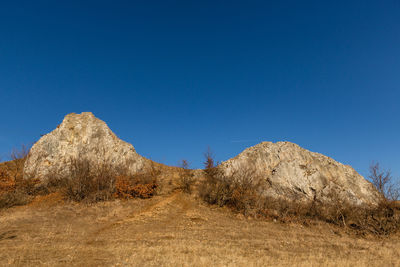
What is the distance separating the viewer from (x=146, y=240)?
53.4 feet

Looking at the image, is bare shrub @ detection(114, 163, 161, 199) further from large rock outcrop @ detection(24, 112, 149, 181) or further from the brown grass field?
large rock outcrop @ detection(24, 112, 149, 181)

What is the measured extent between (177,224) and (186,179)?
1585 centimetres

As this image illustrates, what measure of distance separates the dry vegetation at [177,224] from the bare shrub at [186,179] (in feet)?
0.59

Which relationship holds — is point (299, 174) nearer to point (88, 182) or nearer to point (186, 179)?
point (186, 179)

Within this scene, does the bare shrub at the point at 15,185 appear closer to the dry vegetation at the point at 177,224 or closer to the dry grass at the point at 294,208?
the dry vegetation at the point at 177,224

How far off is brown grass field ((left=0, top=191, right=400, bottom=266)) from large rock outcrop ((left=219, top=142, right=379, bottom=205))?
27.6 ft

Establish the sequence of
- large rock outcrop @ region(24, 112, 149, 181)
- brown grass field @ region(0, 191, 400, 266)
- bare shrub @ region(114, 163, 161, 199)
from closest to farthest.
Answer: brown grass field @ region(0, 191, 400, 266) < bare shrub @ region(114, 163, 161, 199) < large rock outcrop @ region(24, 112, 149, 181)

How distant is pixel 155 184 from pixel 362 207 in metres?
31.5

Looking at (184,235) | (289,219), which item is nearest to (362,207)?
(289,219)

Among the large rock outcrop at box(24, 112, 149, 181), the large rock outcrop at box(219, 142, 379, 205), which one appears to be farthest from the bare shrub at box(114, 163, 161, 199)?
the large rock outcrop at box(219, 142, 379, 205)

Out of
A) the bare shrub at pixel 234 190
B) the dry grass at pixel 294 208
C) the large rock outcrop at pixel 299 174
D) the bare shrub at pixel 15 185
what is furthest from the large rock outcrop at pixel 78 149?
the large rock outcrop at pixel 299 174

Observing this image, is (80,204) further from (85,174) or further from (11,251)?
(11,251)

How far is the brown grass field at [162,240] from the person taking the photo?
12273 mm

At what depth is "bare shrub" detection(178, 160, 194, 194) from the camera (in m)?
37.6
